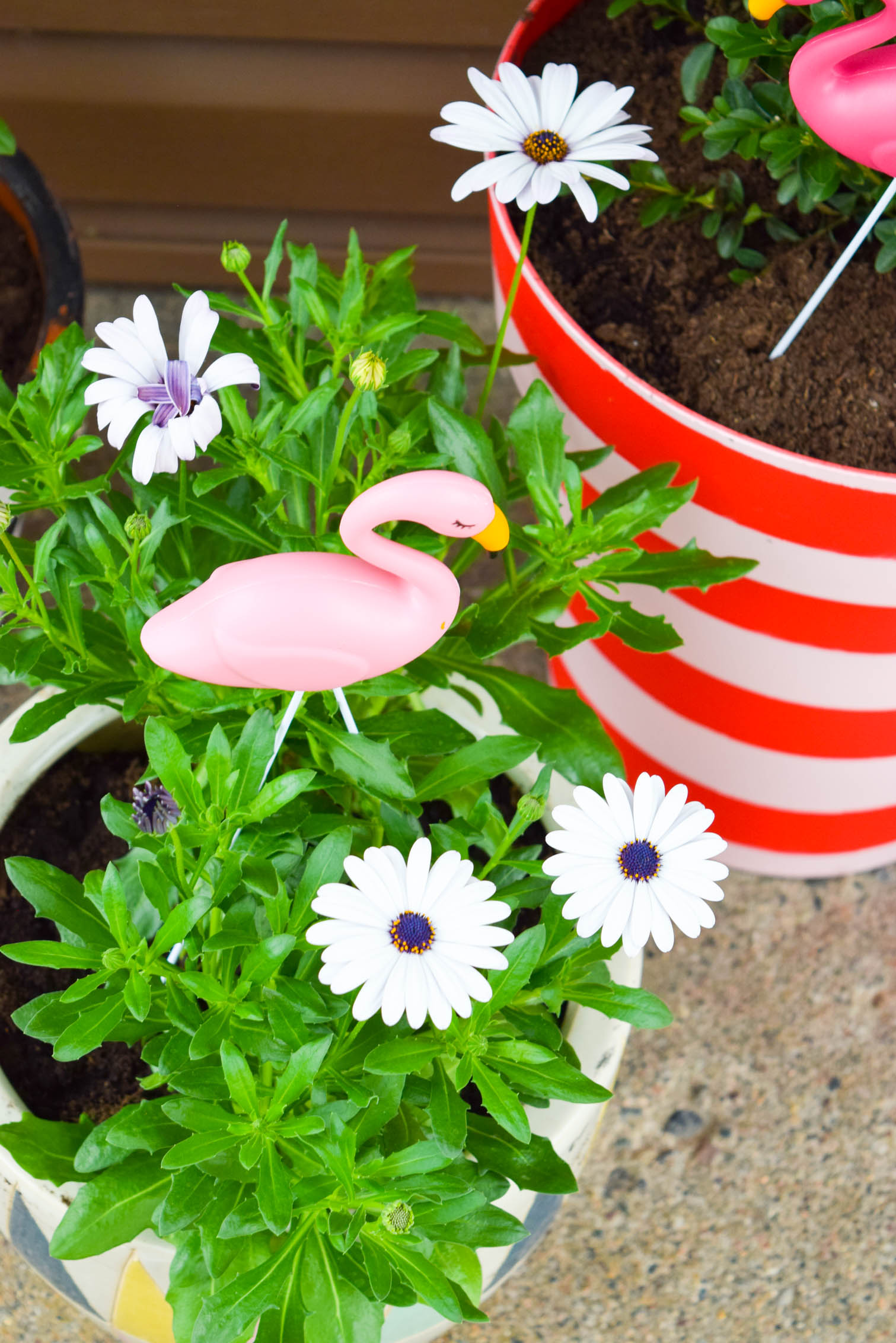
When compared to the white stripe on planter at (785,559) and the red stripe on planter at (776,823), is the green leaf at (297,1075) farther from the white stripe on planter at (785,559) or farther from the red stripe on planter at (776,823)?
the red stripe on planter at (776,823)

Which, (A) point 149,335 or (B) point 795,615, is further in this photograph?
(B) point 795,615

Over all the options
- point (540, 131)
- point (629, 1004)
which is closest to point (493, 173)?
point (540, 131)

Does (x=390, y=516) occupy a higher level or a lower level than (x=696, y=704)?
higher

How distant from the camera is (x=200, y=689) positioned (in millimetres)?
775

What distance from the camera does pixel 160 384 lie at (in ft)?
2.27

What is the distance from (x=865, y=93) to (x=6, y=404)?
0.52 m

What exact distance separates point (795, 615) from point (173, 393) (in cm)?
46

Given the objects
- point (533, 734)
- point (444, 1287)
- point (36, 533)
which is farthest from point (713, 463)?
point (36, 533)

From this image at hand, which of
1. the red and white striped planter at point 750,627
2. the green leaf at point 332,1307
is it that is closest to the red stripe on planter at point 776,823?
the red and white striped planter at point 750,627

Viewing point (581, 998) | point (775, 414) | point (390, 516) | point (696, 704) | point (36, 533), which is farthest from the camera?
point (36, 533)

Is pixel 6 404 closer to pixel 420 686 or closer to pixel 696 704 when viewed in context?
pixel 420 686

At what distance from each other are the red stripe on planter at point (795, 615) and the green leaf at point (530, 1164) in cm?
39

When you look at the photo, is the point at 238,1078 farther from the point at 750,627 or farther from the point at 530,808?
the point at 750,627

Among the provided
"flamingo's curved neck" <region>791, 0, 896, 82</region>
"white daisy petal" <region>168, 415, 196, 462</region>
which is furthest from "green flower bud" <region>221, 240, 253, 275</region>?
"flamingo's curved neck" <region>791, 0, 896, 82</region>
